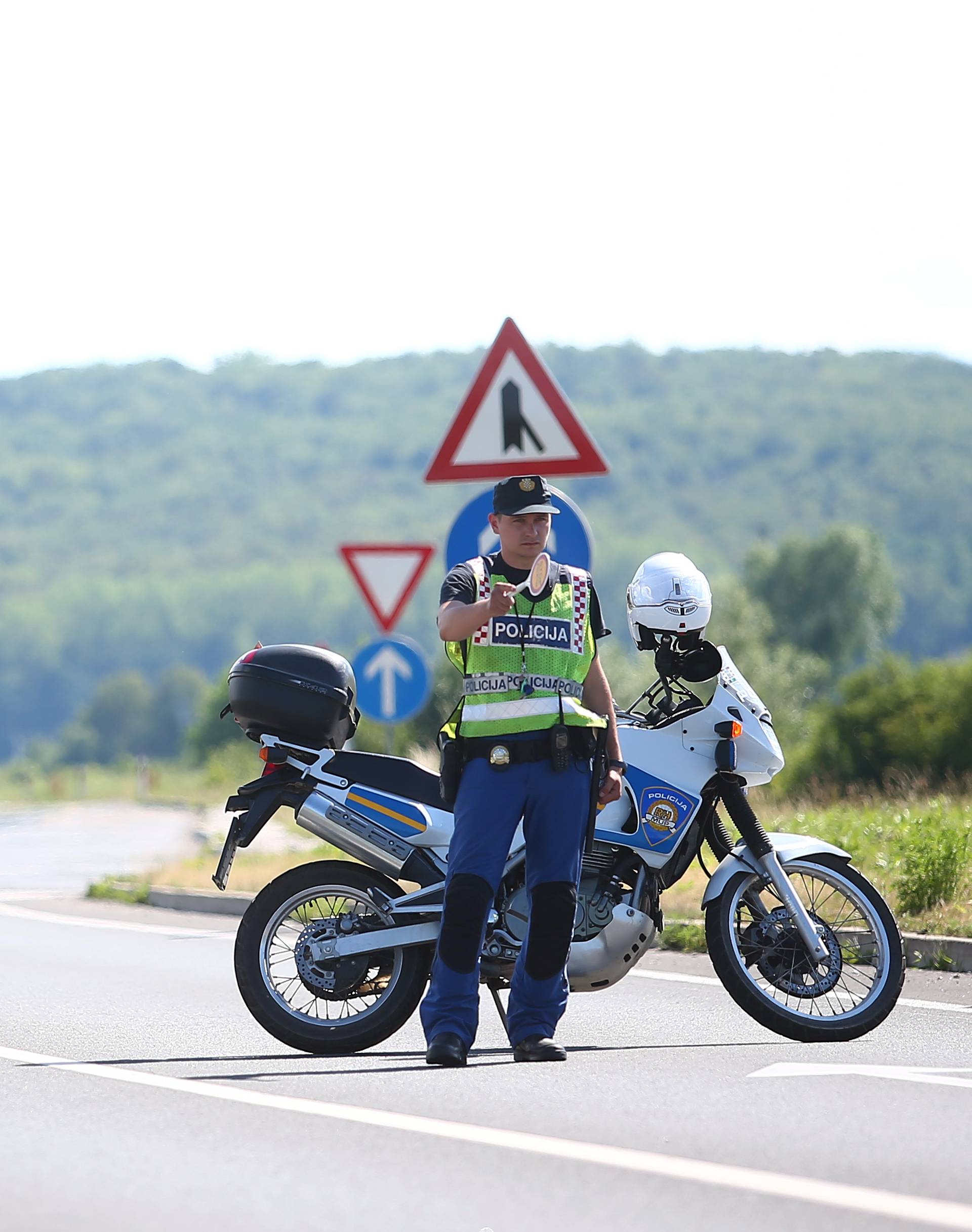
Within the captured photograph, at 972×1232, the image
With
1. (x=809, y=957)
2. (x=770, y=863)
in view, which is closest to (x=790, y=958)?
(x=809, y=957)

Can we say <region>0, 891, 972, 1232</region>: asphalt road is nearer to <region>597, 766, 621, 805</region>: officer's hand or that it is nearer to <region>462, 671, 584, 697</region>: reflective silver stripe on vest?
<region>597, 766, 621, 805</region>: officer's hand

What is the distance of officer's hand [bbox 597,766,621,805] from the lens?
6.75m

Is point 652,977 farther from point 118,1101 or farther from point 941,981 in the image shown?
point 118,1101

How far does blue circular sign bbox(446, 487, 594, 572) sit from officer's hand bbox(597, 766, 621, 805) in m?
2.68

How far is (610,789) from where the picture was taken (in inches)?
266

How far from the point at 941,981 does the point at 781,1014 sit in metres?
2.37

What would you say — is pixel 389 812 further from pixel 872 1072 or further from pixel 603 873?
pixel 872 1072

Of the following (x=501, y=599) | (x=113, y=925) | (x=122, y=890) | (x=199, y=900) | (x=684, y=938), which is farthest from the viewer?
(x=122, y=890)

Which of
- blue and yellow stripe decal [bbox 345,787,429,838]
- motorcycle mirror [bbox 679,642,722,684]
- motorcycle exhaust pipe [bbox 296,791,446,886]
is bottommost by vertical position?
motorcycle exhaust pipe [bbox 296,791,446,886]

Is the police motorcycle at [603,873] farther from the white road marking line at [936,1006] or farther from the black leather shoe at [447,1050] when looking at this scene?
the white road marking line at [936,1006]

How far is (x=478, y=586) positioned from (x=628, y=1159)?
2.14 m

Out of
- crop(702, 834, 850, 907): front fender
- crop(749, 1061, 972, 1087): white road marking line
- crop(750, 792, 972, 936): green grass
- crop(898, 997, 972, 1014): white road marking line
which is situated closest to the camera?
crop(749, 1061, 972, 1087): white road marking line

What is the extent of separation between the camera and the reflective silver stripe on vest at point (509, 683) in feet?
21.9

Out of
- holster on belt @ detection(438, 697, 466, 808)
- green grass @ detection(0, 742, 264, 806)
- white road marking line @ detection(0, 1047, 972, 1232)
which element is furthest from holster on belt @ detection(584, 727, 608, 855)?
green grass @ detection(0, 742, 264, 806)
